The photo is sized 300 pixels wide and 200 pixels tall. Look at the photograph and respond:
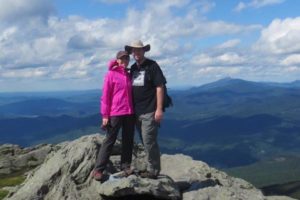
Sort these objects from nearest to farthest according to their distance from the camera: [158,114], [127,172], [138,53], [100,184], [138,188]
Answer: [158,114] < [138,188] < [138,53] < [127,172] < [100,184]

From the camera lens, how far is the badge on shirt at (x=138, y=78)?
21.1 metres

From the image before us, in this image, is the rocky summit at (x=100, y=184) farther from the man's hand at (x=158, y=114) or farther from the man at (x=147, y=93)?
the man's hand at (x=158, y=114)

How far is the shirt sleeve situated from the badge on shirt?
512mm

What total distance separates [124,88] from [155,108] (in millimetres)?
1612

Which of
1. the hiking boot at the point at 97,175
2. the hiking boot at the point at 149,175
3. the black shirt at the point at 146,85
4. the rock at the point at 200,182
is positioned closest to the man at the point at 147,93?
the black shirt at the point at 146,85

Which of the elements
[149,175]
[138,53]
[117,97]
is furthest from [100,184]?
[138,53]

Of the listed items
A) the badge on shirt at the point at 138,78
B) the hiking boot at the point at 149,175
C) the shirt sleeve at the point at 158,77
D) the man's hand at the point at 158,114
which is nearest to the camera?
the man's hand at the point at 158,114

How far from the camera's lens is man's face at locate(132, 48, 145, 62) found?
2092 centimetres

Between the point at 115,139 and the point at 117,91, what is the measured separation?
236 cm

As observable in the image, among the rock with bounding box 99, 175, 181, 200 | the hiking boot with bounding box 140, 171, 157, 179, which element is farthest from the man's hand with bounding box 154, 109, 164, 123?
the rock with bounding box 99, 175, 181, 200

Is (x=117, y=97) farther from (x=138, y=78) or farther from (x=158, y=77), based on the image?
(x=158, y=77)

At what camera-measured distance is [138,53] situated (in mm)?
20984

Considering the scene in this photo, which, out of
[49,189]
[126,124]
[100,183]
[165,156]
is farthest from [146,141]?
[165,156]

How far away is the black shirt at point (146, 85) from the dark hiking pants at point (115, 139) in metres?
0.80
